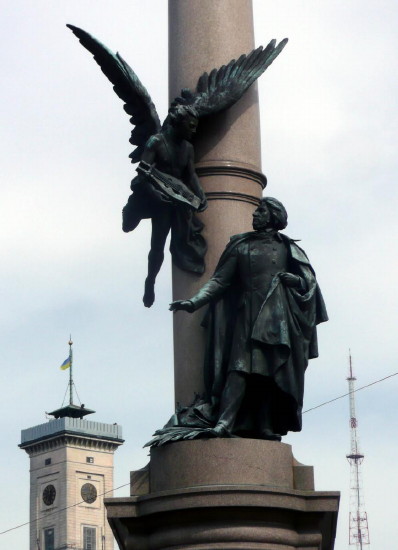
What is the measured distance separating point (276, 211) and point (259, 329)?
3.68ft

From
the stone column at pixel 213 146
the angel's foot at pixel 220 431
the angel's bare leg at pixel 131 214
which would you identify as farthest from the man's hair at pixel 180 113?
the angel's foot at pixel 220 431

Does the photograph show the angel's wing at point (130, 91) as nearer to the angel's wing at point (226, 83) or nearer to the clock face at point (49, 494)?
the angel's wing at point (226, 83)

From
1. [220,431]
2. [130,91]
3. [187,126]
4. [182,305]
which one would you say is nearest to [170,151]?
[187,126]

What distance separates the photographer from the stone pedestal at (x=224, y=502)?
475 inches

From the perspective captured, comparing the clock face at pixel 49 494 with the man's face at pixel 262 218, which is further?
the clock face at pixel 49 494

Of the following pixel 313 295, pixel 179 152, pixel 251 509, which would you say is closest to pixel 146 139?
pixel 179 152

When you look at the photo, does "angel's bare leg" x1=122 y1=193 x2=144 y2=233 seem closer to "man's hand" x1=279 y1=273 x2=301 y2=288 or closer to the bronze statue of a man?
the bronze statue of a man

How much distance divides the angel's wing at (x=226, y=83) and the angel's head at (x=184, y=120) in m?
0.12

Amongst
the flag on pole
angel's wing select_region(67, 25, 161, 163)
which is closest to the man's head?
angel's wing select_region(67, 25, 161, 163)

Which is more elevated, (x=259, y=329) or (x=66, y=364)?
(x=66, y=364)

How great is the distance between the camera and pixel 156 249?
1384 cm

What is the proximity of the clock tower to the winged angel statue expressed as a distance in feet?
403

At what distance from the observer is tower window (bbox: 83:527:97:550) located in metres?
136

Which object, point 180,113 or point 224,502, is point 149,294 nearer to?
point 180,113
